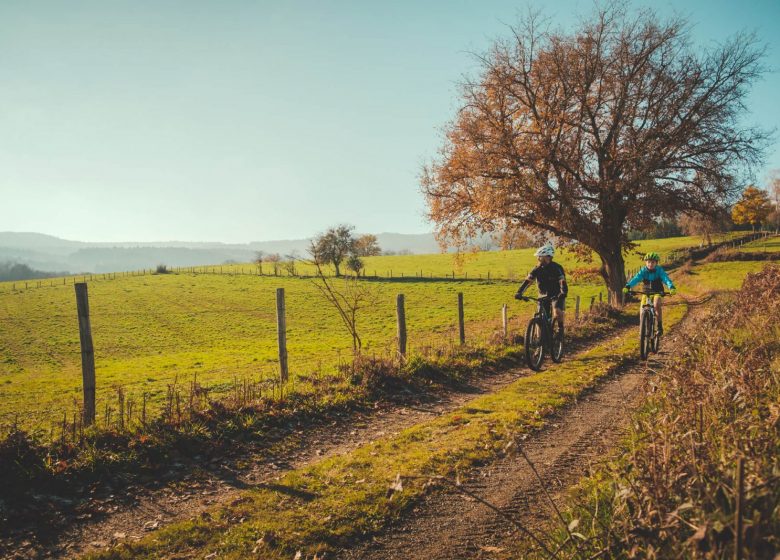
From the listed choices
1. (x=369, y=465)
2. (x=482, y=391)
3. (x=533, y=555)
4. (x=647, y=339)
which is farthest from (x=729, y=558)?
(x=647, y=339)

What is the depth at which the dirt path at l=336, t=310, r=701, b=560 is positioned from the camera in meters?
4.68

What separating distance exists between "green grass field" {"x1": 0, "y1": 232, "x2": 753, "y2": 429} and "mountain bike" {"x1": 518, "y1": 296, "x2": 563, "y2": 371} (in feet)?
13.0

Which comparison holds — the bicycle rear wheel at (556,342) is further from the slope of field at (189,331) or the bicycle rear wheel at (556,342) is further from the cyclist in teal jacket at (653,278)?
the slope of field at (189,331)

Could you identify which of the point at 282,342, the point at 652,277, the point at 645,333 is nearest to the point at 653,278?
the point at 652,277

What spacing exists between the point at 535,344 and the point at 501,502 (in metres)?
7.13

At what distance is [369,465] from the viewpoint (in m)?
A: 6.70

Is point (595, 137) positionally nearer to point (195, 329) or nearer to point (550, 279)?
point (550, 279)

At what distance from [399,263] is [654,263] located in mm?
84334

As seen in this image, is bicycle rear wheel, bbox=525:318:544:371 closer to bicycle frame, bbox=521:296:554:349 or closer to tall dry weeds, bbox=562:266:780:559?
bicycle frame, bbox=521:296:554:349

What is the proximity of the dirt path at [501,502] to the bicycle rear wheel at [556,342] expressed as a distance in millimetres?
4402

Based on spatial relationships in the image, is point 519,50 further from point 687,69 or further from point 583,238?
point 583,238

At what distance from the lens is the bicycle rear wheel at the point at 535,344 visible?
38.1 ft

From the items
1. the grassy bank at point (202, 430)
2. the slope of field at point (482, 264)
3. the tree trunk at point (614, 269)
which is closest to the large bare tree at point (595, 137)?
the tree trunk at point (614, 269)

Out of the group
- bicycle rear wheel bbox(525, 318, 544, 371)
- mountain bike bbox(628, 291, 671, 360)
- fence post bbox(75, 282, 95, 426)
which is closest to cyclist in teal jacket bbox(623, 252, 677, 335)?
mountain bike bbox(628, 291, 671, 360)
